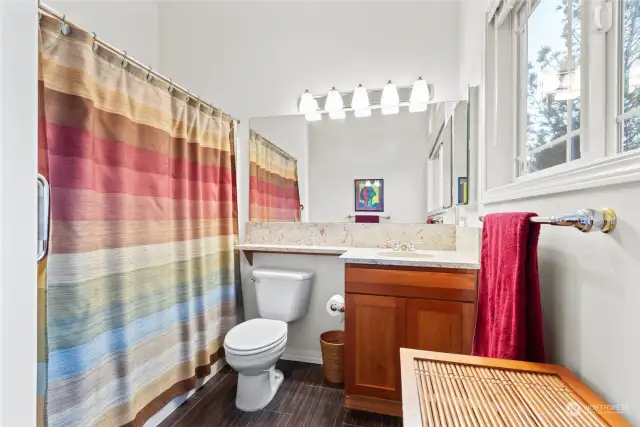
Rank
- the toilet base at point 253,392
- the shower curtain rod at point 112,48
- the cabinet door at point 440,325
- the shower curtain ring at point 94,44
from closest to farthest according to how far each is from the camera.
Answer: the shower curtain rod at point 112,48
the shower curtain ring at point 94,44
the cabinet door at point 440,325
the toilet base at point 253,392

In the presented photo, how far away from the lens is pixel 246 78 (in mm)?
2477

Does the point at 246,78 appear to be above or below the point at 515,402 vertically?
above

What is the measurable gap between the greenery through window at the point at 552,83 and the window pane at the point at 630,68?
0.15 meters

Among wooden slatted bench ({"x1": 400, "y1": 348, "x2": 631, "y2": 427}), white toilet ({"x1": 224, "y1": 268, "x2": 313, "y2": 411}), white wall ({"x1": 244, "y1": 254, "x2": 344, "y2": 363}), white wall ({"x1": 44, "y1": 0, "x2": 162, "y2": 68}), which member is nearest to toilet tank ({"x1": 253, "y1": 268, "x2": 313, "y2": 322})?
white toilet ({"x1": 224, "y1": 268, "x2": 313, "y2": 411})

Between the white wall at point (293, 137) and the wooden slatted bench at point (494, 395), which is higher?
the white wall at point (293, 137)

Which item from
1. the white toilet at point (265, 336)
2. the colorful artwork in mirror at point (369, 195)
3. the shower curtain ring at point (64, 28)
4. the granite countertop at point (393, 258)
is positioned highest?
the shower curtain ring at point (64, 28)

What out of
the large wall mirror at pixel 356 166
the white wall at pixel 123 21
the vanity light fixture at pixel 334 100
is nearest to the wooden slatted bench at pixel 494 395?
the large wall mirror at pixel 356 166

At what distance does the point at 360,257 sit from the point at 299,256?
757mm

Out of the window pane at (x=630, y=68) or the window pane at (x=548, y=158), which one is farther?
the window pane at (x=548, y=158)

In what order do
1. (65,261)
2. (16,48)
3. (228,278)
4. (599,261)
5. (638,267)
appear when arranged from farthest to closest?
(228,278)
(65,261)
(599,261)
(638,267)
(16,48)

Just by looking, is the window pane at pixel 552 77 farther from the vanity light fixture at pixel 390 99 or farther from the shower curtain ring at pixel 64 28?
the shower curtain ring at pixel 64 28

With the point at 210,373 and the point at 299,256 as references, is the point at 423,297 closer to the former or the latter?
the point at 299,256

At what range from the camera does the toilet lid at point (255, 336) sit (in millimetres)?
1622

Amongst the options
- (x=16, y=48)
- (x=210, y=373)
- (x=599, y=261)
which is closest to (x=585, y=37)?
(x=599, y=261)
